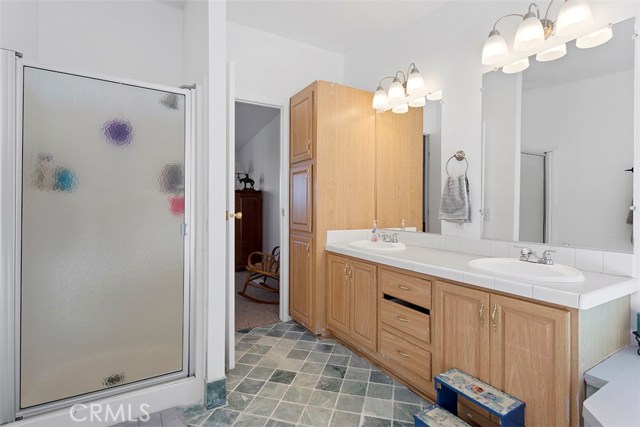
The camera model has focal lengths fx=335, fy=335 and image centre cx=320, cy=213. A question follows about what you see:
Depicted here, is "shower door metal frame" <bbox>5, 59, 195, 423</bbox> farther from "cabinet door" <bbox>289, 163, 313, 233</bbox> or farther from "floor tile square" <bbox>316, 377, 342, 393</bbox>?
"cabinet door" <bbox>289, 163, 313, 233</bbox>

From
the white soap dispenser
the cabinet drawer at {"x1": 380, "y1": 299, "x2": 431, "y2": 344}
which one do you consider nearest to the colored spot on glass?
the cabinet drawer at {"x1": 380, "y1": 299, "x2": 431, "y2": 344}

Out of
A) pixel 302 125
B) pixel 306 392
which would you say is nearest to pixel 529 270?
pixel 306 392

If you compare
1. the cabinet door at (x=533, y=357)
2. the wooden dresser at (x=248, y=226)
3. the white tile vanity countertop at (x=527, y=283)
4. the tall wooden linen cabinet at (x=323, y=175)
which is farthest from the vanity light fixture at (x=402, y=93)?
the wooden dresser at (x=248, y=226)

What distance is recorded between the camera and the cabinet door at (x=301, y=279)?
2906 mm

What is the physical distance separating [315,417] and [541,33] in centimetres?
240

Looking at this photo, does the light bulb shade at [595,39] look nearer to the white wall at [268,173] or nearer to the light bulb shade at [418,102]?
the light bulb shade at [418,102]

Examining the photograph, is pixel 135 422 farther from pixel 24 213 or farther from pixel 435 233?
pixel 435 233

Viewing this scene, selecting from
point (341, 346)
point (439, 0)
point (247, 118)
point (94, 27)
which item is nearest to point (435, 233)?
point (341, 346)

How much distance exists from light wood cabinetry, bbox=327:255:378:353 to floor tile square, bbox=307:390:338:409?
17.8 inches

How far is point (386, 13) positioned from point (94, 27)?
7.25ft

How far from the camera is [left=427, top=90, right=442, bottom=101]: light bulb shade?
8.41 ft

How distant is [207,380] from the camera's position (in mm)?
1873

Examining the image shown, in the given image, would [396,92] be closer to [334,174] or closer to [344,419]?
[334,174]

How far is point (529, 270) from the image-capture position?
177cm
